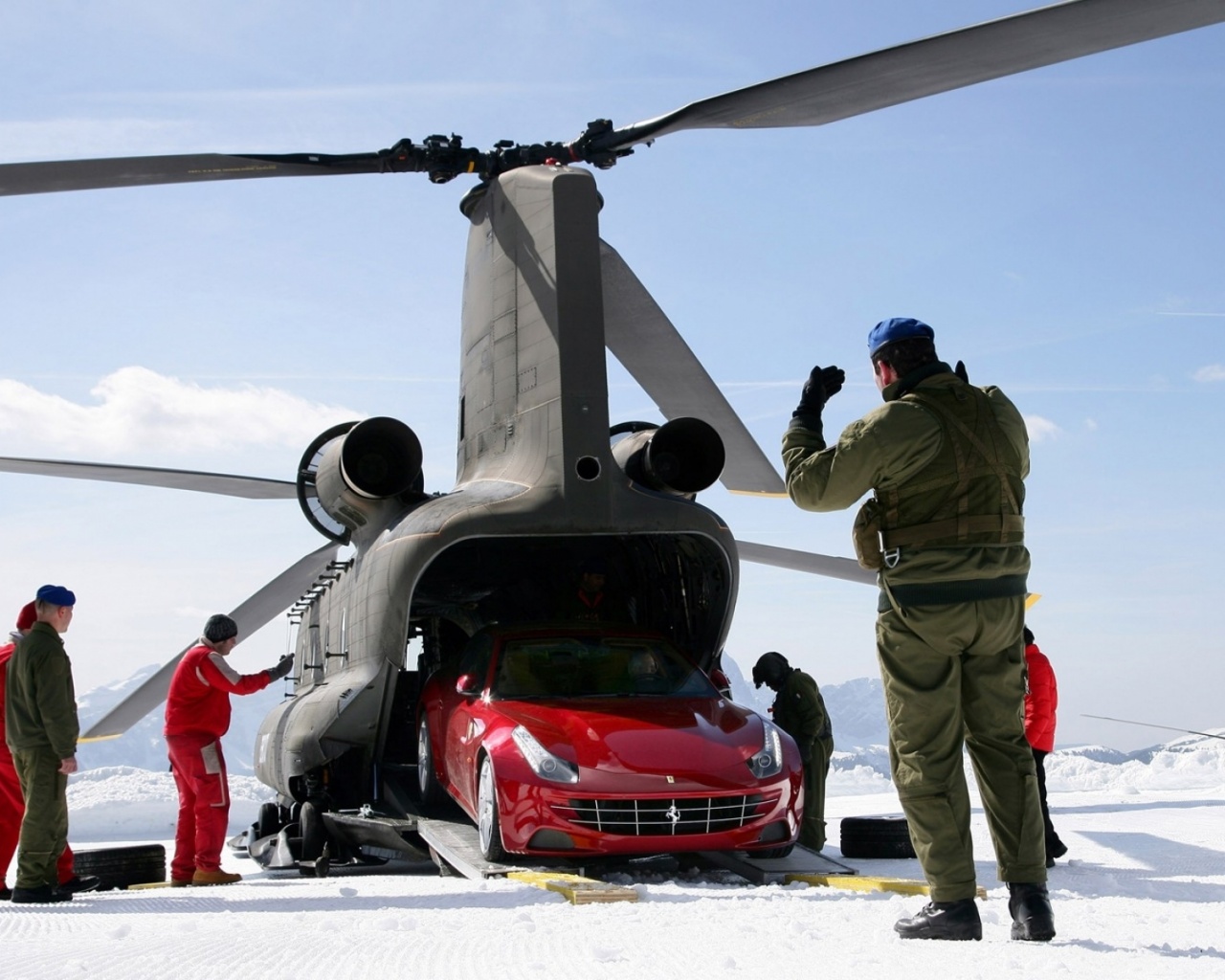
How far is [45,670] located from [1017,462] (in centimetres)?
482

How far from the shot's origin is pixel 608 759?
6719 millimetres

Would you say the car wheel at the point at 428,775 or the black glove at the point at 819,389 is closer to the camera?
the black glove at the point at 819,389

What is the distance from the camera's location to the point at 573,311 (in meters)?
8.54

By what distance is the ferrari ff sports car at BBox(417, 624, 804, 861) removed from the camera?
6586 mm

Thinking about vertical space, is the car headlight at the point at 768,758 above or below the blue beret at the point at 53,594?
below

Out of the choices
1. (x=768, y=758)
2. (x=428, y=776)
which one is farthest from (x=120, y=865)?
(x=768, y=758)

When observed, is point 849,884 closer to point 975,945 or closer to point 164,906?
point 975,945

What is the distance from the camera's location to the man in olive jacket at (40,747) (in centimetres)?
613

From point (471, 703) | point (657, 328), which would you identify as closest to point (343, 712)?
point (471, 703)

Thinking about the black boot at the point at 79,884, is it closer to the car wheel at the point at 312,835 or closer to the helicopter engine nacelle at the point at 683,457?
the car wheel at the point at 312,835

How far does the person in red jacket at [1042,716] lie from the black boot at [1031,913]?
4.23 m

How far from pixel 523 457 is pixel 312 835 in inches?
123

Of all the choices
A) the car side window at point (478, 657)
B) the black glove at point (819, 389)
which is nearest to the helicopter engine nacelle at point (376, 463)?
the car side window at point (478, 657)

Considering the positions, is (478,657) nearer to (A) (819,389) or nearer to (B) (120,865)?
(B) (120,865)
